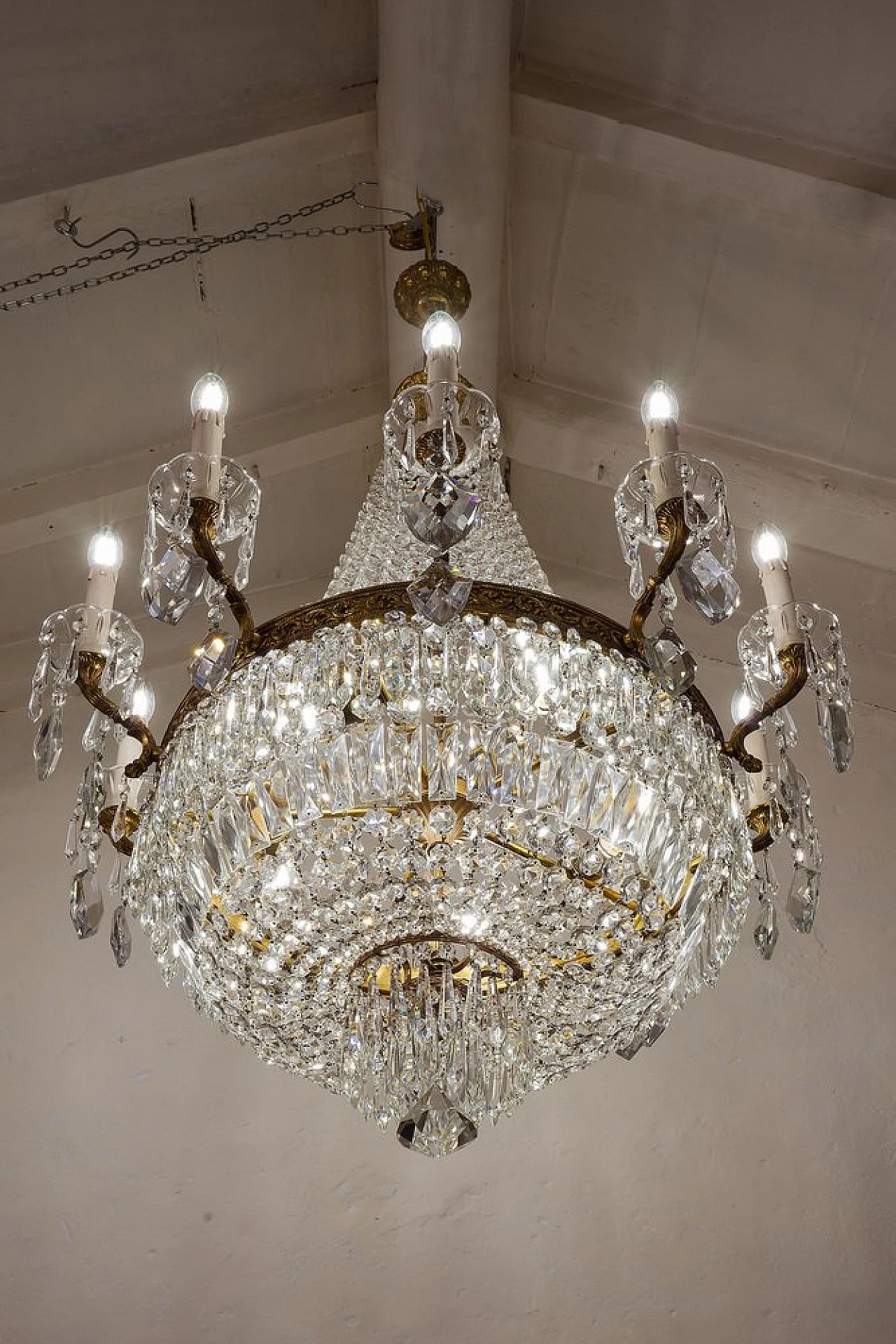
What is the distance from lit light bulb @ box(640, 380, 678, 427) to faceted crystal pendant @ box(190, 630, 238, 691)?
0.57 m

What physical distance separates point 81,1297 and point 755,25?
95.4 inches

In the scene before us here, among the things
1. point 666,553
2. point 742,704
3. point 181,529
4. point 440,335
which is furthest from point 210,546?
point 742,704

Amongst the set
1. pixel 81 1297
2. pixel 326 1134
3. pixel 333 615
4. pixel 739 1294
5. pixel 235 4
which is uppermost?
pixel 235 4

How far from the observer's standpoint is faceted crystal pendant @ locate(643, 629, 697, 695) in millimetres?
1388

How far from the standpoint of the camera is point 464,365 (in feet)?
8.78

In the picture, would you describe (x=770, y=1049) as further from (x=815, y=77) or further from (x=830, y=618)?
(x=815, y=77)

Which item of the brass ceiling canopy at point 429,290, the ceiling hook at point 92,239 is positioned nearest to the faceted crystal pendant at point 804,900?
the brass ceiling canopy at point 429,290

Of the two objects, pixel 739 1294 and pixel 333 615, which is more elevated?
pixel 333 615

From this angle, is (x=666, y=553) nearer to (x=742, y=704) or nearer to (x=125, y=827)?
(x=742, y=704)

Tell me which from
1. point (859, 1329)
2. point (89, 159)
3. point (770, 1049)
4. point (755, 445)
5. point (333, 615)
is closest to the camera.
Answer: point (333, 615)

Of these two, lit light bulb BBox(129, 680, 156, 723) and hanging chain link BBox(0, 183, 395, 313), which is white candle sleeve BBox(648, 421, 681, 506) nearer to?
lit light bulb BBox(129, 680, 156, 723)

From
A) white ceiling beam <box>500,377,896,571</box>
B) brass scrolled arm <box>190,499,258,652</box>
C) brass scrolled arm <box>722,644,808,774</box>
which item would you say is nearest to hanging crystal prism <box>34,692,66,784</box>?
brass scrolled arm <box>190,499,258,652</box>

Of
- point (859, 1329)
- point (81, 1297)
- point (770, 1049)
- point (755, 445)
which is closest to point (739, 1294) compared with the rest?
point (859, 1329)

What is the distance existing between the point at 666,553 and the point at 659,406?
0.86 feet
